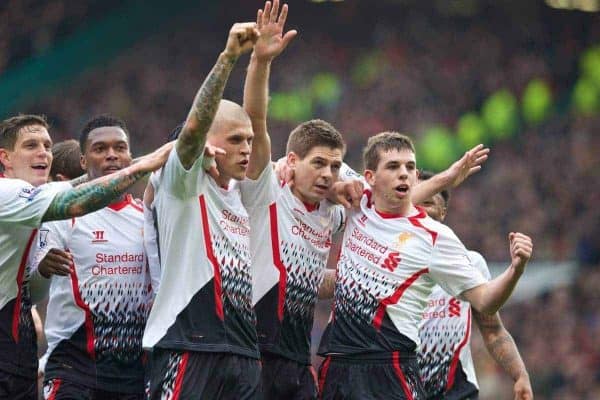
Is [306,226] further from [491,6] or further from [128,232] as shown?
[491,6]

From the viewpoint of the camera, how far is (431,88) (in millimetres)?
24594

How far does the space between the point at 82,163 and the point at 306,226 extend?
155cm

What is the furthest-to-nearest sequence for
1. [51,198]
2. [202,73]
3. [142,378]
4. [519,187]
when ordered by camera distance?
1. [202,73]
2. [519,187]
3. [142,378]
4. [51,198]

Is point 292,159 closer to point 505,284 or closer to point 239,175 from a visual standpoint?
point 239,175

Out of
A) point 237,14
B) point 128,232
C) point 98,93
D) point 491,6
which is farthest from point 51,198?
point 491,6

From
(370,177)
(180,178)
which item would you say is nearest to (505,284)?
(370,177)

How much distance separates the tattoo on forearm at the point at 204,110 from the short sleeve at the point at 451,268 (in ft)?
6.53

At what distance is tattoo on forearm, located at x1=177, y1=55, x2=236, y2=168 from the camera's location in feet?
21.1

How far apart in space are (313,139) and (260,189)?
2.10ft

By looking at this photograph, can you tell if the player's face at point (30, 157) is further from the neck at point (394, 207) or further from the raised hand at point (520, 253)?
the raised hand at point (520, 253)

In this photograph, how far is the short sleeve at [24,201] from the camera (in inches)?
265

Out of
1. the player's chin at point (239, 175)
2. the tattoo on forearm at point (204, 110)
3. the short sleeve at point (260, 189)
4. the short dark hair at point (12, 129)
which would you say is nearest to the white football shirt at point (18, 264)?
the short dark hair at point (12, 129)

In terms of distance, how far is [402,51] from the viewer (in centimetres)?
2534

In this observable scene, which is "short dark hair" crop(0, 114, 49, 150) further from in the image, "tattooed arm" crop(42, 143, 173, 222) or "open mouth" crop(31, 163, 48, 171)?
"tattooed arm" crop(42, 143, 173, 222)
